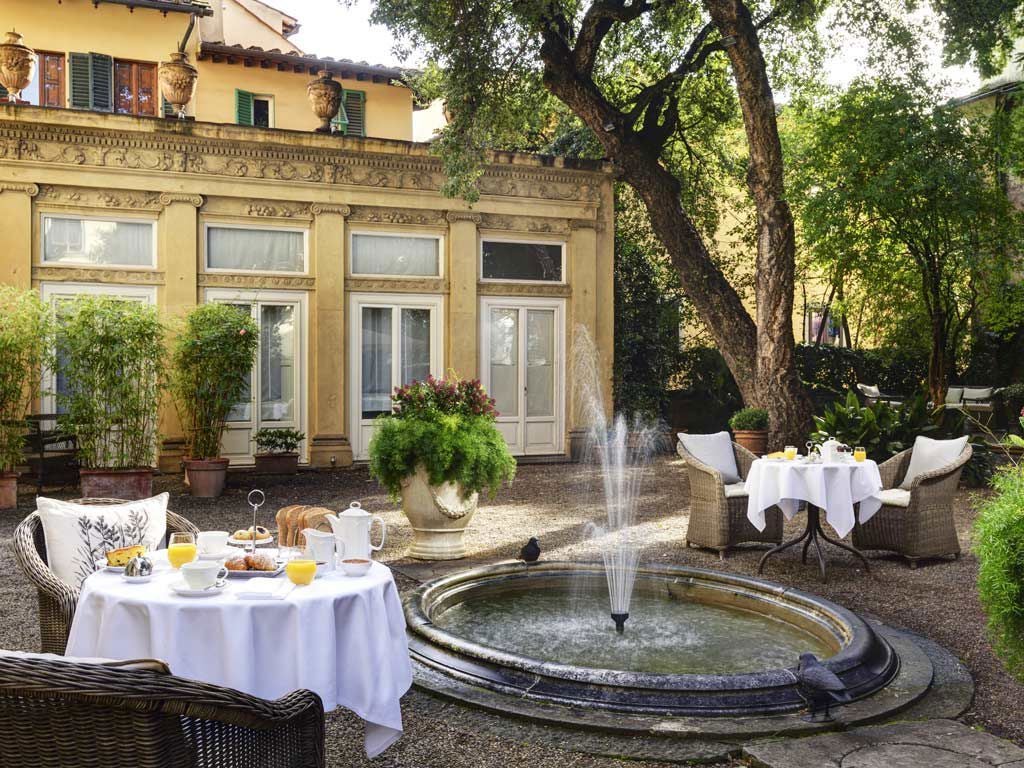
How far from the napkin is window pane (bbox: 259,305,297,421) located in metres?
10.0

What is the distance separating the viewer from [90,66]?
49.8ft

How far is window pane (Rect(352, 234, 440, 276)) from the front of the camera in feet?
44.0

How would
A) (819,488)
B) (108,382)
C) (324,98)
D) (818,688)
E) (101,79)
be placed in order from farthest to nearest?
(101,79) → (324,98) → (108,382) → (819,488) → (818,688)

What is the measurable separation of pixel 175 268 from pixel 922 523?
31.5 ft

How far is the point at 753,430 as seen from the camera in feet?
38.9

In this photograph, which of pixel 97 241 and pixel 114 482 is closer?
pixel 114 482

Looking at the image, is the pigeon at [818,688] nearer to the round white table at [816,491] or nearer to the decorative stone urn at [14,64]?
the round white table at [816,491]

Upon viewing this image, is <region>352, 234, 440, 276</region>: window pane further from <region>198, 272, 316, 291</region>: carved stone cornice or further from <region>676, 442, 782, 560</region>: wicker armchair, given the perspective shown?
<region>676, 442, 782, 560</region>: wicker armchair

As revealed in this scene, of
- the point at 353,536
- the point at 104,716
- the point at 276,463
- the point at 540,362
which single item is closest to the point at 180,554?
the point at 353,536

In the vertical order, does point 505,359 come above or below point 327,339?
below

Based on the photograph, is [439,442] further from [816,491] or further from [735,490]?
[816,491]

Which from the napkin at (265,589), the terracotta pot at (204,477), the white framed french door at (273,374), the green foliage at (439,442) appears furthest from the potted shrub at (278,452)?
the napkin at (265,589)

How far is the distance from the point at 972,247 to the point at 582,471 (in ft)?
20.6

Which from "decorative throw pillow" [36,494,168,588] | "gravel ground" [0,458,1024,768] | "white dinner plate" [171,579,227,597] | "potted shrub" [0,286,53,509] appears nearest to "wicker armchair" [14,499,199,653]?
"decorative throw pillow" [36,494,168,588]
